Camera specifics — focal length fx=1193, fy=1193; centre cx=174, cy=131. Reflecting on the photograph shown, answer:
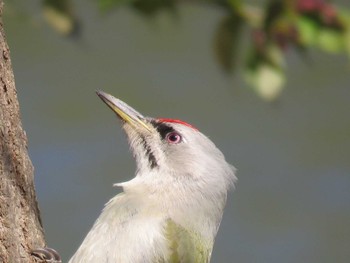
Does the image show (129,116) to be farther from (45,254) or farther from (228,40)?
(45,254)

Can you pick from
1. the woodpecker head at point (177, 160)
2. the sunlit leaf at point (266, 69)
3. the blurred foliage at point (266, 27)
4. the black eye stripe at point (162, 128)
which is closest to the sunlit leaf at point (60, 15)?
the blurred foliage at point (266, 27)

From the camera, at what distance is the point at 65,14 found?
213 inches

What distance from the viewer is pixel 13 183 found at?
14.8 feet

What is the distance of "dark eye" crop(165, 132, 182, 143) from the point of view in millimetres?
5691

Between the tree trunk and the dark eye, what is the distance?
1.21 metres

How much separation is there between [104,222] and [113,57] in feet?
12.2

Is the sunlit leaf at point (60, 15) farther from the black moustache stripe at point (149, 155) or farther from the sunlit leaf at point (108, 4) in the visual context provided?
the black moustache stripe at point (149, 155)

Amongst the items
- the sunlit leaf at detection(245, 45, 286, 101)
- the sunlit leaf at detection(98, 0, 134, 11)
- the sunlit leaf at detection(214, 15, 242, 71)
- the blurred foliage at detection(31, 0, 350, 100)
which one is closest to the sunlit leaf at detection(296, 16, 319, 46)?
the blurred foliage at detection(31, 0, 350, 100)

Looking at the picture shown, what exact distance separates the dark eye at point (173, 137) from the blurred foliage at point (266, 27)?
437mm

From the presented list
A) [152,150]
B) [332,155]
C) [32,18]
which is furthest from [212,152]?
[332,155]

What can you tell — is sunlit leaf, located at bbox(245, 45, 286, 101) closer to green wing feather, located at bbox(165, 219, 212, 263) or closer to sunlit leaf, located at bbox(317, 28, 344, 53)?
sunlit leaf, located at bbox(317, 28, 344, 53)

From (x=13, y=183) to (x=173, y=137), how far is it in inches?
53.6

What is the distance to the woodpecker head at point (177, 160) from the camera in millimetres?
5434

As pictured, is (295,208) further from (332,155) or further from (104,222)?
(104,222)
